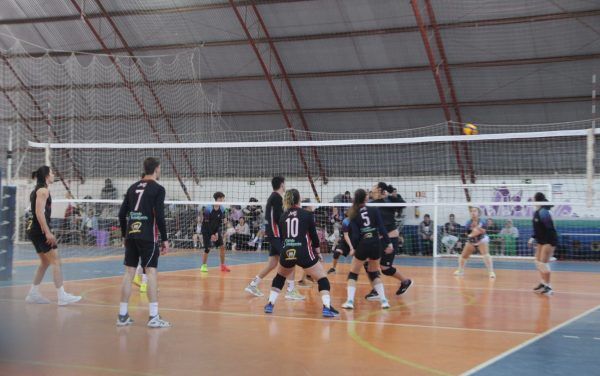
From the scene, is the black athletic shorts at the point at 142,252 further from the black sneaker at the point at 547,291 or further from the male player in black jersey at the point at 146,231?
the black sneaker at the point at 547,291

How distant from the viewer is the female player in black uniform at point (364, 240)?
7.89 metres

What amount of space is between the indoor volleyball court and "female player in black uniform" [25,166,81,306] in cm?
3

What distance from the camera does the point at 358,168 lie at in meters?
23.2

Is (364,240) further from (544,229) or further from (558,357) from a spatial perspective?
(544,229)

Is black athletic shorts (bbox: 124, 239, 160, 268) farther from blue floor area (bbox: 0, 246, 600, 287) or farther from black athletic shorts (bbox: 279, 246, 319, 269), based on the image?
blue floor area (bbox: 0, 246, 600, 287)

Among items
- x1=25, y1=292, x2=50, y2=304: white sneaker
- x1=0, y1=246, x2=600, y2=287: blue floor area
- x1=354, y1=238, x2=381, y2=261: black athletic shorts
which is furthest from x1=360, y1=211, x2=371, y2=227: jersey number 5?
x1=0, y1=246, x2=600, y2=287: blue floor area

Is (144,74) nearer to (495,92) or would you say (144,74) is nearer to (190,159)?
(190,159)

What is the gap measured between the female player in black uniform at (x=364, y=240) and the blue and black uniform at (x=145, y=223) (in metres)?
2.67

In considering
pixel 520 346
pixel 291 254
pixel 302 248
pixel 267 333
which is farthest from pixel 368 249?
pixel 520 346

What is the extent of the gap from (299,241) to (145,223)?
1898 mm

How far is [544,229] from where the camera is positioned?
999 cm

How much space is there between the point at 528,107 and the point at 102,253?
15601mm

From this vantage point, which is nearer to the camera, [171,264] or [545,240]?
[545,240]

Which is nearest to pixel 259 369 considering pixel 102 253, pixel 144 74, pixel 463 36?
pixel 102 253
